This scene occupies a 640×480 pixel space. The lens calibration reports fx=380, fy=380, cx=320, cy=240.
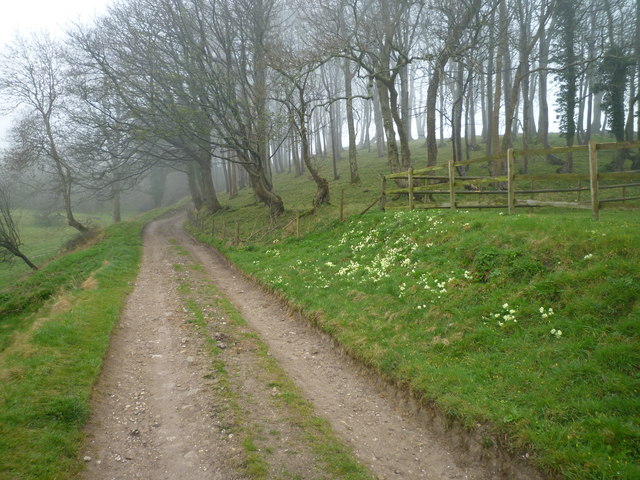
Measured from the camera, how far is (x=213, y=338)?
28.2 feet

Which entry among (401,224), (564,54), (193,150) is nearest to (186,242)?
(193,150)

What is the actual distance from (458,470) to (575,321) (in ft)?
9.86

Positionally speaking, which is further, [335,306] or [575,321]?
[335,306]

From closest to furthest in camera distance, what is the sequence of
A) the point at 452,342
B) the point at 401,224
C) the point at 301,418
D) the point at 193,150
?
1. the point at 301,418
2. the point at 452,342
3. the point at 401,224
4. the point at 193,150

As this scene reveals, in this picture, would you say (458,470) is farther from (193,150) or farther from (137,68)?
(193,150)

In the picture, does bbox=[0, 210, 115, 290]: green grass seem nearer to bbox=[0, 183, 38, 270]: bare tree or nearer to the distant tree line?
bbox=[0, 183, 38, 270]: bare tree

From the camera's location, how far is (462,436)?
5.13 meters

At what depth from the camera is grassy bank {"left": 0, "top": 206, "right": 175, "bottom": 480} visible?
15.6 ft

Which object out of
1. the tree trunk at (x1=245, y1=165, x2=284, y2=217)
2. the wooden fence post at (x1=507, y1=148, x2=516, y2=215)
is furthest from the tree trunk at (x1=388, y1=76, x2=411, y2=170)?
the wooden fence post at (x1=507, y1=148, x2=516, y2=215)

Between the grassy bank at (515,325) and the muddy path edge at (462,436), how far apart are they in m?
0.09

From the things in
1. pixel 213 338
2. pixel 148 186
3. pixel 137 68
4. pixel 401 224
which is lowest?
pixel 213 338

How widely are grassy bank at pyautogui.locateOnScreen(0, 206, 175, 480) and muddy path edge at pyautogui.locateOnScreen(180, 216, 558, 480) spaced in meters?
4.57

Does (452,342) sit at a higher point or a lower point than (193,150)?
lower

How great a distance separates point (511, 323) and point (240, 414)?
4.71 m
